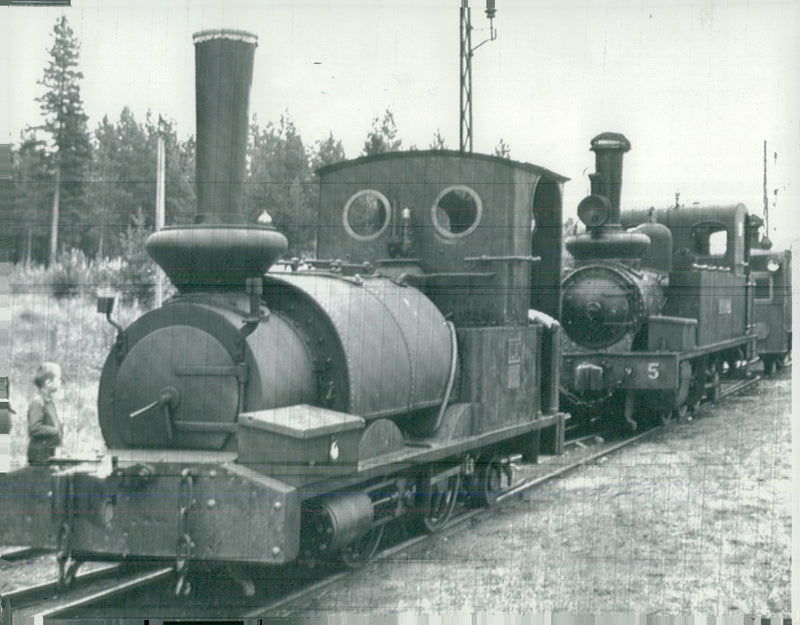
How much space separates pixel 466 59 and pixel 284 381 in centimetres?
231

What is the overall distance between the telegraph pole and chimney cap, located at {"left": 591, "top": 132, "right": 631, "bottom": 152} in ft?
20.0

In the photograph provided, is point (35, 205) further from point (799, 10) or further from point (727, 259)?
point (727, 259)

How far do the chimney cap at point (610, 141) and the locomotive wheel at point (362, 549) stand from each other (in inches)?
303

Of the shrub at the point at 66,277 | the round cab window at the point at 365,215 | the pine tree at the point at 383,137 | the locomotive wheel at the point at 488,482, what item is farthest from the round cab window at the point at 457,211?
the shrub at the point at 66,277

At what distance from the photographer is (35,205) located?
26.7 feet

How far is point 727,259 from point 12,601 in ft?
40.0

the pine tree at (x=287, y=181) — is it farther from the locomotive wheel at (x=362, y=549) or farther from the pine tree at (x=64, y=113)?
the locomotive wheel at (x=362, y=549)

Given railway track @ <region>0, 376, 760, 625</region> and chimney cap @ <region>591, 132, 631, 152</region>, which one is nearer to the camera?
railway track @ <region>0, 376, 760, 625</region>

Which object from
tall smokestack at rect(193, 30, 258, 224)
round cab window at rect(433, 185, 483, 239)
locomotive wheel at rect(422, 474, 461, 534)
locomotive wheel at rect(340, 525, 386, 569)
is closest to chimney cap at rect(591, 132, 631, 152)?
round cab window at rect(433, 185, 483, 239)

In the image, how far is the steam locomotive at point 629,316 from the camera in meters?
12.6

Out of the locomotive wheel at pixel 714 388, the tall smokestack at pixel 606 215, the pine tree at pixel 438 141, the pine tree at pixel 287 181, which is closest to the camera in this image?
the pine tree at pixel 287 181

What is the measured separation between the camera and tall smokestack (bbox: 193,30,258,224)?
17.5 feet

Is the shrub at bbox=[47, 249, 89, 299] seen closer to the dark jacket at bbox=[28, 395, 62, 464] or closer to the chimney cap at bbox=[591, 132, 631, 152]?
the dark jacket at bbox=[28, 395, 62, 464]

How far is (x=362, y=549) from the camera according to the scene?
22.0 feet
